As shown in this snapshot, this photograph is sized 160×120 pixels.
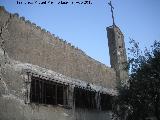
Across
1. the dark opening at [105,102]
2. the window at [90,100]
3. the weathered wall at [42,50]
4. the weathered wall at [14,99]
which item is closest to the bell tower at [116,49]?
the dark opening at [105,102]

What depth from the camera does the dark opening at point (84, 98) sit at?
13.6 m

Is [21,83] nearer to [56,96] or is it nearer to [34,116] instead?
[34,116]

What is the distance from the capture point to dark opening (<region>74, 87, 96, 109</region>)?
44.6 feet

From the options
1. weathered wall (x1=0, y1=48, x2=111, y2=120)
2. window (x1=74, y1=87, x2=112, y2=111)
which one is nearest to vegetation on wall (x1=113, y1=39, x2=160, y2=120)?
window (x1=74, y1=87, x2=112, y2=111)

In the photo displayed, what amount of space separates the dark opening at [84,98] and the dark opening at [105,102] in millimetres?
1104

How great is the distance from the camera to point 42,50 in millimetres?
11922

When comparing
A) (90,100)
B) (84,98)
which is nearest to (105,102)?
(90,100)

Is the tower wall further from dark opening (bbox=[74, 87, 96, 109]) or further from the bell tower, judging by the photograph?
dark opening (bbox=[74, 87, 96, 109])

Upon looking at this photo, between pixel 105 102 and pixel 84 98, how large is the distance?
2.75m

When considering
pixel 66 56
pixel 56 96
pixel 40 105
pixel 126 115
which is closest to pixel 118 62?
pixel 126 115

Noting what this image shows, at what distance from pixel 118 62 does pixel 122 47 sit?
5.89 ft

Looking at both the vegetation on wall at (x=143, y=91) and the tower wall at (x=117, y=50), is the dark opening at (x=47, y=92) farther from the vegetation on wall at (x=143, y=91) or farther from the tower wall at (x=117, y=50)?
the tower wall at (x=117, y=50)

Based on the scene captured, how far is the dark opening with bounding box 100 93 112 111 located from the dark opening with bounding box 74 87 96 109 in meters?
1.10

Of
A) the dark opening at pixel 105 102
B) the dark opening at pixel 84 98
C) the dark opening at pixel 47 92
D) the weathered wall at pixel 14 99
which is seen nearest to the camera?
the weathered wall at pixel 14 99
